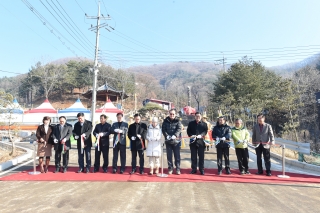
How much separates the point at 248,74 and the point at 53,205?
78.1 ft

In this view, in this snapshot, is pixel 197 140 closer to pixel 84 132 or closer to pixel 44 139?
pixel 84 132

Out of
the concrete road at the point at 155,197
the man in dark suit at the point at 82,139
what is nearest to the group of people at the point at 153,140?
the man in dark suit at the point at 82,139

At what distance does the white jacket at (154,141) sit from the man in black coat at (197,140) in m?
0.95

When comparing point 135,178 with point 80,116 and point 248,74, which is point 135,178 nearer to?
point 80,116

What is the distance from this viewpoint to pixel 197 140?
21.1ft

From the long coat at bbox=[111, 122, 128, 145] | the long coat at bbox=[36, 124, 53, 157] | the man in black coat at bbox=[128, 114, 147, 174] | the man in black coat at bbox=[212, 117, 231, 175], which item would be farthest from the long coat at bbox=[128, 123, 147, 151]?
the long coat at bbox=[36, 124, 53, 157]

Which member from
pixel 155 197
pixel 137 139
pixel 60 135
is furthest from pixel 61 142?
pixel 155 197

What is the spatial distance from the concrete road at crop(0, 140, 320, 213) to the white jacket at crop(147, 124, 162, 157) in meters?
1.03

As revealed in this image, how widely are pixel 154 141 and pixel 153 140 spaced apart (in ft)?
0.17

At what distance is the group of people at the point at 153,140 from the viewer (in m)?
6.32

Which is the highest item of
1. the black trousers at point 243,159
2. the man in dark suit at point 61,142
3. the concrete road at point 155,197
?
the man in dark suit at point 61,142

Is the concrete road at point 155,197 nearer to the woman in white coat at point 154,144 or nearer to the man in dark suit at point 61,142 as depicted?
the woman in white coat at point 154,144

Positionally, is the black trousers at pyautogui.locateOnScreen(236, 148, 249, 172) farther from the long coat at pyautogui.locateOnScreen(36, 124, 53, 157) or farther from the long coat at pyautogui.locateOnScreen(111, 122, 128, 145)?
the long coat at pyautogui.locateOnScreen(36, 124, 53, 157)

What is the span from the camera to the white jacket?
20.4ft
